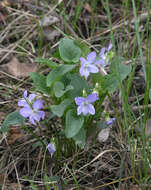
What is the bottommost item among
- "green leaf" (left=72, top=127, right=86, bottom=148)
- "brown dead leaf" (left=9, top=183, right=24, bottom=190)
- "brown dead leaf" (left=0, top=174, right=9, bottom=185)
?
"brown dead leaf" (left=9, top=183, right=24, bottom=190)

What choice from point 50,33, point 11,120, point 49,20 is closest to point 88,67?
point 11,120

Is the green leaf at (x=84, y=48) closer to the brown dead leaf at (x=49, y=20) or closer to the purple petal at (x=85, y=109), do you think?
the purple petal at (x=85, y=109)

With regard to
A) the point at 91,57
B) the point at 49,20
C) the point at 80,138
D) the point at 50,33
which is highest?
the point at 49,20

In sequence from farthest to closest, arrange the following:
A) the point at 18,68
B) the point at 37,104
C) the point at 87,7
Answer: the point at 87,7
the point at 18,68
the point at 37,104

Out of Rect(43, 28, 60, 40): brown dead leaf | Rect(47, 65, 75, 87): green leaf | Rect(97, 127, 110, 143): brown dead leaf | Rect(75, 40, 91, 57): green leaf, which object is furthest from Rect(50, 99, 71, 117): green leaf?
Rect(43, 28, 60, 40): brown dead leaf

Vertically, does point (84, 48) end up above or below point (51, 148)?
above

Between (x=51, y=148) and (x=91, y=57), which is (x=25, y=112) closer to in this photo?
(x=51, y=148)

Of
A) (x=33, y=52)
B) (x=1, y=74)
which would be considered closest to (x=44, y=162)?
(x=1, y=74)

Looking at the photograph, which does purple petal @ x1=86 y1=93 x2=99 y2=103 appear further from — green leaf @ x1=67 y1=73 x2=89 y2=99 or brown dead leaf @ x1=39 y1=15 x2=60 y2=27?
brown dead leaf @ x1=39 y1=15 x2=60 y2=27
